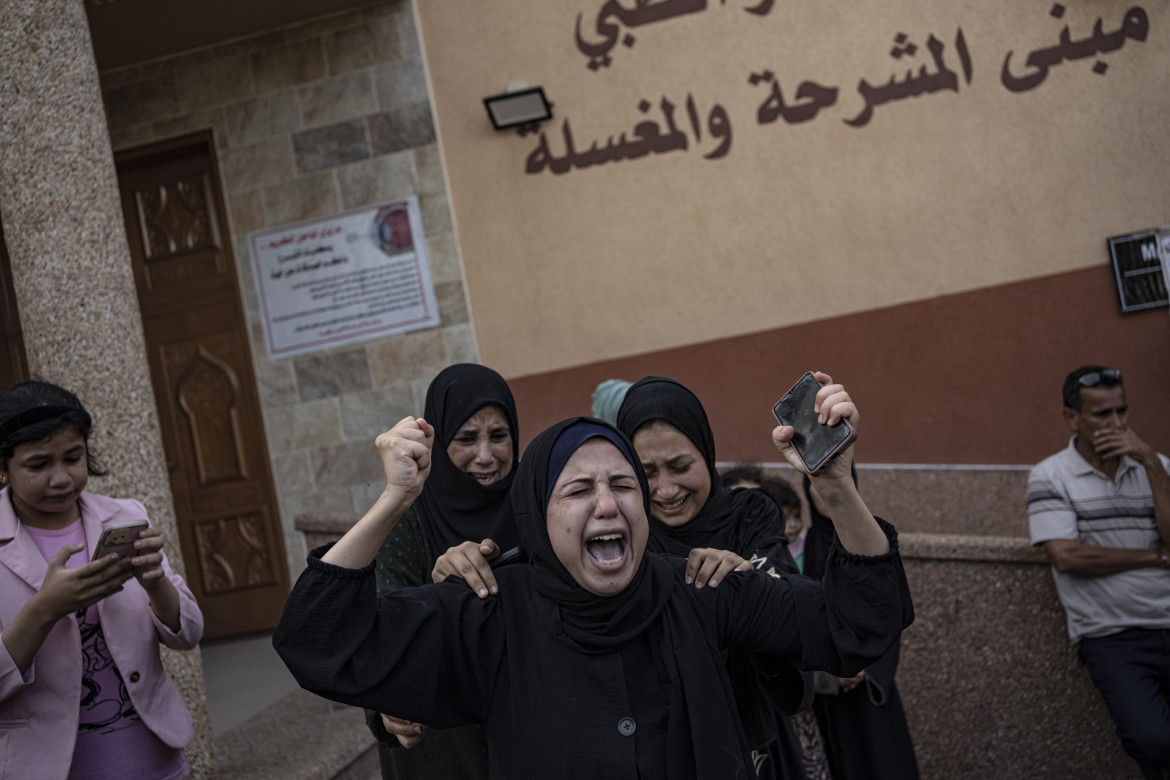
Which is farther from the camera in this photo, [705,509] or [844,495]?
[705,509]

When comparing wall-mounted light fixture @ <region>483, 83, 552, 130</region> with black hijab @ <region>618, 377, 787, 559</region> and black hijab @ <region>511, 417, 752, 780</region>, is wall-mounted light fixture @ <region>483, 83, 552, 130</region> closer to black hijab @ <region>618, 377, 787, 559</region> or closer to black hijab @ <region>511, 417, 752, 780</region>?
black hijab @ <region>618, 377, 787, 559</region>

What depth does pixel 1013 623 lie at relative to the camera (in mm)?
4301

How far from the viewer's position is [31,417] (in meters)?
2.55

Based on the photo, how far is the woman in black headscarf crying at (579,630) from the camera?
1.70 meters

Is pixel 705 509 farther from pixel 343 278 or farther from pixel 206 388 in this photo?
pixel 206 388

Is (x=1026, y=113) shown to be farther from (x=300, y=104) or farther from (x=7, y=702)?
(x=7, y=702)

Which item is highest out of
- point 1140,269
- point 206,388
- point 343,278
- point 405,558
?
point 343,278

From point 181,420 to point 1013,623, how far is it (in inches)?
213

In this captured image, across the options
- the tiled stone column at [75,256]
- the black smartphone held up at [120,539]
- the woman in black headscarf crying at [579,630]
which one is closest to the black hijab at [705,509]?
the woman in black headscarf crying at [579,630]

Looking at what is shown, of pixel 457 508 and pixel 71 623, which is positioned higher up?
pixel 457 508

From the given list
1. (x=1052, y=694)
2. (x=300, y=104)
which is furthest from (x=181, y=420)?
(x=1052, y=694)

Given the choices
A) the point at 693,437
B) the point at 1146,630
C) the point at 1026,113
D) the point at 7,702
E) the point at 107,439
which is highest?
the point at 1026,113

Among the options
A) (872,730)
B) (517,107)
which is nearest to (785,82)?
(517,107)

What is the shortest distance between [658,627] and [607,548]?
0.17 metres
